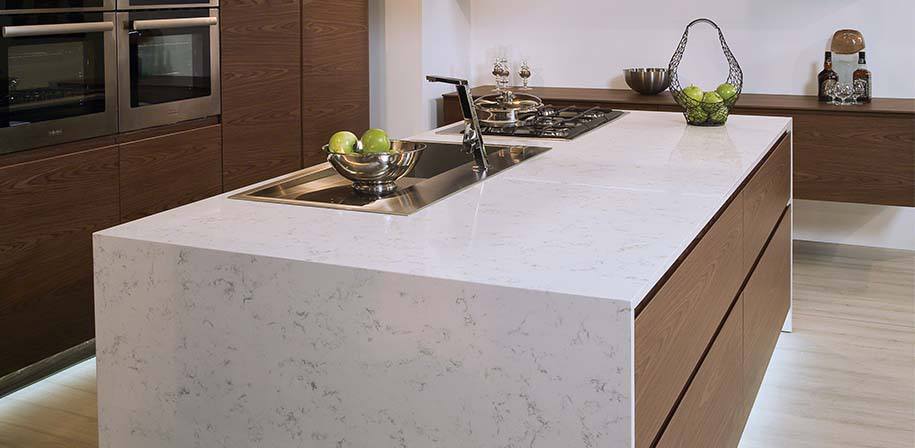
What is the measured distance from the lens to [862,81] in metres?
4.87

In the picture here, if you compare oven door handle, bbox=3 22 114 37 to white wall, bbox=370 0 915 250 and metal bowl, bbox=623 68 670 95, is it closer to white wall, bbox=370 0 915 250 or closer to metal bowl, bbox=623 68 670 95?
white wall, bbox=370 0 915 250

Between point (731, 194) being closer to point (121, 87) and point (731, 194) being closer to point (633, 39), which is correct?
point (121, 87)

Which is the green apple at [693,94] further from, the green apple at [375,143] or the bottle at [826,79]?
the bottle at [826,79]

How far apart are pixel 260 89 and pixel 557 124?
4.82 feet

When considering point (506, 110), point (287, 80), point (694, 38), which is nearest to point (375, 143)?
point (506, 110)

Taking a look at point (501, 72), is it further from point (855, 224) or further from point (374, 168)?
point (374, 168)

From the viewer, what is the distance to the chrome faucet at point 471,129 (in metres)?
2.69

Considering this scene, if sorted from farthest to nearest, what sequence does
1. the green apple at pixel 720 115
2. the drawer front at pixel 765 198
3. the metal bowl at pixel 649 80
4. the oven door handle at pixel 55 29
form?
the metal bowl at pixel 649 80, the green apple at pixel 720 115, the oven door handle at pixel 55 29, the drawer front at pixel 765 198

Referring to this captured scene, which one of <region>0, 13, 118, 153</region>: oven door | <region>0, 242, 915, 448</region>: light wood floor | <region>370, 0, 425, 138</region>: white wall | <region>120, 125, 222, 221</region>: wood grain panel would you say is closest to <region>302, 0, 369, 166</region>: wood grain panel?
<region>370, 0, 425, 138</region>: white wall

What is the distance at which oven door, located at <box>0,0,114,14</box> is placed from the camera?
10.2 ft

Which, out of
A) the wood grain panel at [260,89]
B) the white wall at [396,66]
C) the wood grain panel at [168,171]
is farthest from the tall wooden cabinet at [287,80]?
the white wall at [396,66]

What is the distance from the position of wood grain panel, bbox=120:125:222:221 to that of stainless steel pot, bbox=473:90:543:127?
1.16m

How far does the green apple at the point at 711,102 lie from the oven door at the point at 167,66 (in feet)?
6.27

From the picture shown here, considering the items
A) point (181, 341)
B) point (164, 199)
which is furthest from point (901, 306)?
point (181, 341)
